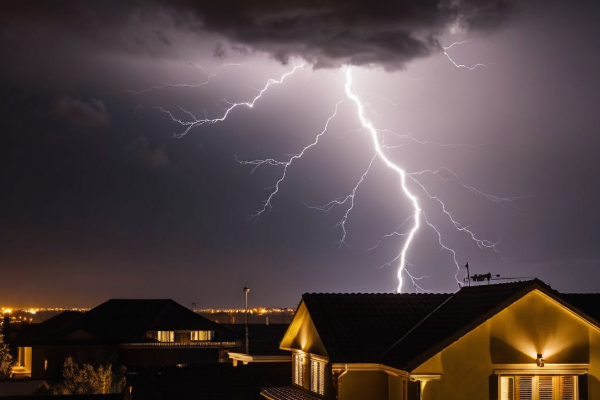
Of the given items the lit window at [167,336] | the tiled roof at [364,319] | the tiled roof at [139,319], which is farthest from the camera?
the lit window at [167,336]

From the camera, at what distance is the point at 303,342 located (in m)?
23.8

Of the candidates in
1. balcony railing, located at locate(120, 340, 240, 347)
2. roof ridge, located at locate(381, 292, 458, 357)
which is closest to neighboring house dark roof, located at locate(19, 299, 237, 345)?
balcony railing, located at locate(120, 340, 240, 347)

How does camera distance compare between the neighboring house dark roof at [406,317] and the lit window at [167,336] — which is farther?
the lit window at [167,336]

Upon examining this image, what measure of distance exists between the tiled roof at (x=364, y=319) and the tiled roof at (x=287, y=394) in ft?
7.04

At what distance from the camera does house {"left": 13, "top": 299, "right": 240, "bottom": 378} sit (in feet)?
147

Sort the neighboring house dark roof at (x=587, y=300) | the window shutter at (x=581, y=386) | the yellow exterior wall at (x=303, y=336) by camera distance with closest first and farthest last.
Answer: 1. the window shutter at (x=581, y=386)
2. the neighboring house dark roof at (x=587, y=300)
3. the yellow exterior wall at (x=303, y=336)

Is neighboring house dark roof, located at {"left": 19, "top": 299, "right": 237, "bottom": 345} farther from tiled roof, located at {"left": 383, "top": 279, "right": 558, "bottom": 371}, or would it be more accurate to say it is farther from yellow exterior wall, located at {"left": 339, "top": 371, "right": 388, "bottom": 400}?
tiled roof, located at {"left": 383, "top": 279, "right": 558, "bottom": 371}

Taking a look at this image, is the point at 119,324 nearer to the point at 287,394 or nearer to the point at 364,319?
the point at 287,394

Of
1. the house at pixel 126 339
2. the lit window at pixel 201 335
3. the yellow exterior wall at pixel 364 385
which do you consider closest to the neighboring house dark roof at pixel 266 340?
the house at pixel 126 339

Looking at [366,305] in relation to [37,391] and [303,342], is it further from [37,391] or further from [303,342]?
[37,391]

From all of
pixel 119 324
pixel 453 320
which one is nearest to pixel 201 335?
pixel 119 324

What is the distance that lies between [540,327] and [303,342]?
6.91m

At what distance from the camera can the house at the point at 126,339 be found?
44688 millimetres

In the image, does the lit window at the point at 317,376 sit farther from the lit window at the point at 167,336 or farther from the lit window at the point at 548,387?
the lit window at the point at 167,336
